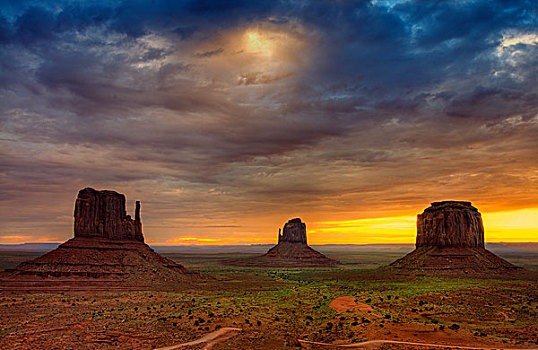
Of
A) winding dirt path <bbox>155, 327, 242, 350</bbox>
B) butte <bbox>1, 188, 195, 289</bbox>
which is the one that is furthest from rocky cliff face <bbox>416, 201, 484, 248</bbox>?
winding dirt path <bbox>155, 327, 242, 350</bbox>

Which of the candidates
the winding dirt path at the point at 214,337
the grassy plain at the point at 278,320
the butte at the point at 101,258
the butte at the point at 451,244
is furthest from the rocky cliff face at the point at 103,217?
the butte at the point at 451,244

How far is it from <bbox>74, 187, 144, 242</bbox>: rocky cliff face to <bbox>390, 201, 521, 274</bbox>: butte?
257ft

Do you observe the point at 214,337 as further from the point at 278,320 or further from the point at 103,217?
the point at 103,217

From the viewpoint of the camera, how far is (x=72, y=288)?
256 feet

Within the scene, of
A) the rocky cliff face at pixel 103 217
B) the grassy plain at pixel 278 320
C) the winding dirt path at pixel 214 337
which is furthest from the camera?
the rocky cliff face at pixel 103 217

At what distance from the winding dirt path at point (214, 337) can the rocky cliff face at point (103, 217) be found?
67.8 metres

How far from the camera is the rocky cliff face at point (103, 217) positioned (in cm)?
9637

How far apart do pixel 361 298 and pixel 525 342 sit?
80.4 ft

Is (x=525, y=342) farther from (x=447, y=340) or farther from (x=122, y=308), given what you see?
(x=122, y=308)

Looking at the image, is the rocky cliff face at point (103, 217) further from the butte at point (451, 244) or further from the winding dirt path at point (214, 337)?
the butte at point (451, 244)

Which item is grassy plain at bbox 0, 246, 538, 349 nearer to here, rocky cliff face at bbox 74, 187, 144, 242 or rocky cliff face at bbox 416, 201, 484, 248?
rocky cliff face at bbox 74, 187, 144, 242

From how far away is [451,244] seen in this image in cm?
11450

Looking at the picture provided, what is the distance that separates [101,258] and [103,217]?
12506 millimetres

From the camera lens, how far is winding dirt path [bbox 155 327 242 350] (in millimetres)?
35169
